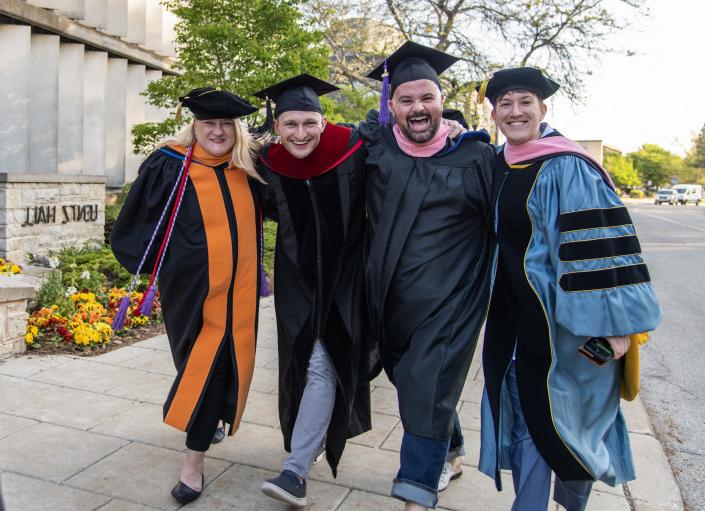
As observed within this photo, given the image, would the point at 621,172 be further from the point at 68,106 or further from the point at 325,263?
the point at 325,263

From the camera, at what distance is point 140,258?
322cm

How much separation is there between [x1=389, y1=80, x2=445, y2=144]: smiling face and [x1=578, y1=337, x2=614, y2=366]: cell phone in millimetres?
1070

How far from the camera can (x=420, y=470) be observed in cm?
271

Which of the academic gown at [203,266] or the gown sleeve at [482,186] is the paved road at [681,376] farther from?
the academic gown at [203,266]

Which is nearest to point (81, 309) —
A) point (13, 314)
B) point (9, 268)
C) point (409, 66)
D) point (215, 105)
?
point (13, 314)

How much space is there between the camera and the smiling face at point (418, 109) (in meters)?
2.92

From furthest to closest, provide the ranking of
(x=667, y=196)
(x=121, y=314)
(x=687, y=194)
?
(x=687, y=194), (x=667, y=196), (x=121, y=314)

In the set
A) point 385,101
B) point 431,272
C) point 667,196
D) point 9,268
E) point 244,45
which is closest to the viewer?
point 431,272

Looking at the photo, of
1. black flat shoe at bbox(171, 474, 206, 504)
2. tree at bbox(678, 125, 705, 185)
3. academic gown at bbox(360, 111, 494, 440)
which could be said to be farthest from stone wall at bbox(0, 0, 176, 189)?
tree at bbox(678, 125, 705, 185)

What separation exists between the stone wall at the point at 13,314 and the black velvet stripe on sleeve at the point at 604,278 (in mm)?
4053

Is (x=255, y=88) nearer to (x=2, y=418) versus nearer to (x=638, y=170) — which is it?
(x=2, y=418)

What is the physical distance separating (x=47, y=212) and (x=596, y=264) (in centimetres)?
674

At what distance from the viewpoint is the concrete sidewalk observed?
9.95 ft

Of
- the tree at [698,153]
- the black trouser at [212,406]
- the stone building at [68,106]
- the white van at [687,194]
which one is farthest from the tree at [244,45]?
the tree at [698,153]
